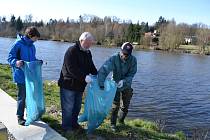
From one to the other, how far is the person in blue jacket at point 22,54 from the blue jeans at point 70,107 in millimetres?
747

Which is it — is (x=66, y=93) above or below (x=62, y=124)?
above

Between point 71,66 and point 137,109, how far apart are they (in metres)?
8.15

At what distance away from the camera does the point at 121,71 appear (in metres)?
6.97

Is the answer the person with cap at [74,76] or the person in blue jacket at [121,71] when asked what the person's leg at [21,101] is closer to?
the person with cap at [74,76]

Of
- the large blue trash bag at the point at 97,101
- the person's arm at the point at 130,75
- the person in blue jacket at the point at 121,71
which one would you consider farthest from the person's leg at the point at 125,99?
the large blue trash bag at the point at 97,101

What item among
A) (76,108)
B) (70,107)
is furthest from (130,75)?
(70,107)

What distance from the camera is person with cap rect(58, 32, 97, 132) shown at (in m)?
Answer: 6.24

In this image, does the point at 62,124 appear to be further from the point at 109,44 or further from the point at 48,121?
the point at 109,44

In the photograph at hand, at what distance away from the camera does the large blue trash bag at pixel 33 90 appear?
6.35 m

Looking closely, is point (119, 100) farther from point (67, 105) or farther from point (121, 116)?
point (67, 105)

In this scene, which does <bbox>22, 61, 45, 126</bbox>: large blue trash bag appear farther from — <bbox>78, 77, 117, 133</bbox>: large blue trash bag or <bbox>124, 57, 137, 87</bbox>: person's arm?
<bbox>124, 57, 137, 87</bbox>: person's arm

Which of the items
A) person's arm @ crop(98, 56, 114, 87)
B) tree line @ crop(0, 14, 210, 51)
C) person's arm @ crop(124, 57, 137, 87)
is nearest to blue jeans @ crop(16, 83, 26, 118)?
person's arm @ crop(98, 56, 114, 87)

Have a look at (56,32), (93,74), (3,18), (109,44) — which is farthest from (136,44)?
(93,74)

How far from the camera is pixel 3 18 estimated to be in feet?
429
